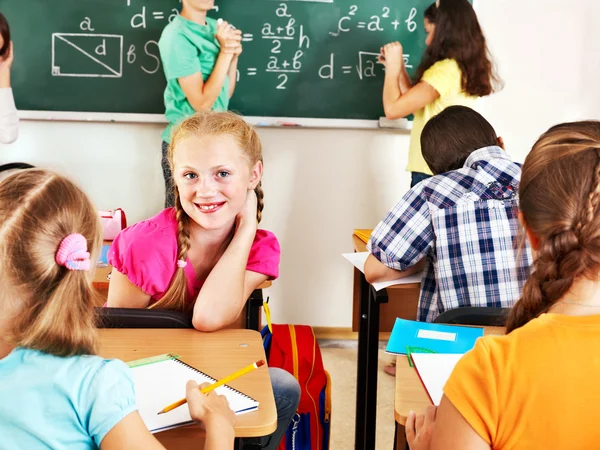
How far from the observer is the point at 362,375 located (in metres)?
2.73

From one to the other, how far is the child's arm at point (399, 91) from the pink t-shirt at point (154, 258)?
1724mm

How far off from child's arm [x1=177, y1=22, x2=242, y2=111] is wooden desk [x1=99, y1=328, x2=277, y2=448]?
6.15 feet

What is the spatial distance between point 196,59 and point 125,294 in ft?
5.68

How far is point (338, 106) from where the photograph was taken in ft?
12.6

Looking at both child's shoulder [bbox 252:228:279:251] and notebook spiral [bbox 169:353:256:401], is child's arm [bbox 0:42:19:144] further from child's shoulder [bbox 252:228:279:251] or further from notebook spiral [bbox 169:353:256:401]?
notebook spiral [bbox 169:353:256:401]

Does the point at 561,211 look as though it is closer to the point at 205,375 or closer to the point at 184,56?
the point at 205,375

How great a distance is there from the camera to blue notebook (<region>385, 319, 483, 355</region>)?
63.0 inches

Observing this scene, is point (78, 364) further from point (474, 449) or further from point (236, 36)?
point (236, 36)

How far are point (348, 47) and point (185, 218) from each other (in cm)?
199

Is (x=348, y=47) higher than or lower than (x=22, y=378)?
higher

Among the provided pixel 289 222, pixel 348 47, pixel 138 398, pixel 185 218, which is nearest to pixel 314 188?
pixel 289 222

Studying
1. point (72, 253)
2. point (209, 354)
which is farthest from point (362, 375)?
point (72, 253)

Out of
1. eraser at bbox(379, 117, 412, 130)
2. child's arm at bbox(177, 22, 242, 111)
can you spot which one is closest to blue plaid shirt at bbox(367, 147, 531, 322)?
child's arm at bbox(177, 22, 242, 111)

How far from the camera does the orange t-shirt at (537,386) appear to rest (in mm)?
1017
